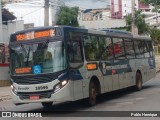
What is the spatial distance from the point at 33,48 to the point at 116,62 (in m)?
4.96

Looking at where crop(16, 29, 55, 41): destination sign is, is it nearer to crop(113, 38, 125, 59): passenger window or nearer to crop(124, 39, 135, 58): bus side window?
crop(113, 38, 125, 59): passenger window

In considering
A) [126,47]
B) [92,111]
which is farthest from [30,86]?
[126,47]

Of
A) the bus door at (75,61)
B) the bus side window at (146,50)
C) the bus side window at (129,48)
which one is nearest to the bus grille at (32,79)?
the bus door at (75,61)

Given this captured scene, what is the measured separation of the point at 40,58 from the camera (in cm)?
1354

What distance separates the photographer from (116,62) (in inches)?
698

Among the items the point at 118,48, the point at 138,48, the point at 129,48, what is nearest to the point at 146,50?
the point at 138,48

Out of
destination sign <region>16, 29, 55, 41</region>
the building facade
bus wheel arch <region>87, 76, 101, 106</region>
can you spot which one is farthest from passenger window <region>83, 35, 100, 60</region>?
the building facade

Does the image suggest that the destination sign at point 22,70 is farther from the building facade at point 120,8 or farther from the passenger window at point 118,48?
the building facade at point 120,8

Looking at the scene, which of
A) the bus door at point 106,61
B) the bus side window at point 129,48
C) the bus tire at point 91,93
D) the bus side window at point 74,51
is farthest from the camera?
the bus side window at point 129,48

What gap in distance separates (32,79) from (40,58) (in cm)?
71

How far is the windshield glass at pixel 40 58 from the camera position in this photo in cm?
1341

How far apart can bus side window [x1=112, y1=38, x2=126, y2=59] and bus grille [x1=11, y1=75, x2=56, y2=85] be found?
4.99m

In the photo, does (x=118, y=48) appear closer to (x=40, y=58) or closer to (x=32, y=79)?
(x=40, y=58)

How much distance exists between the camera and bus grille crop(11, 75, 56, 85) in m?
13.3
